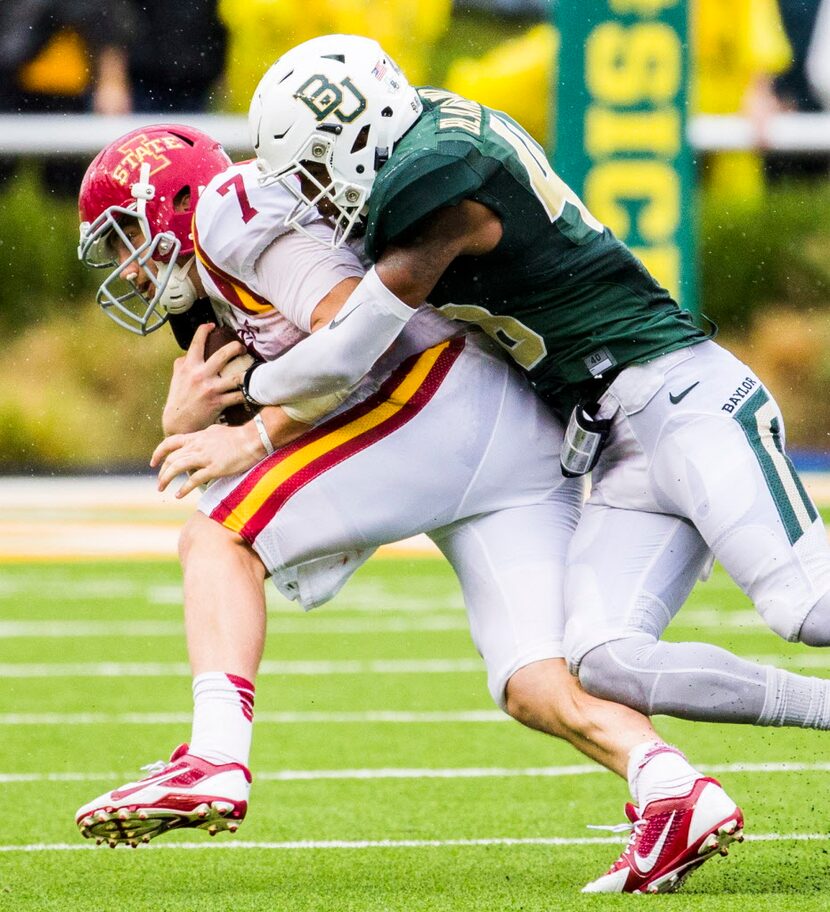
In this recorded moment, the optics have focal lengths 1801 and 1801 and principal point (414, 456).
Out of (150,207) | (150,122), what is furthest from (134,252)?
(150,122)

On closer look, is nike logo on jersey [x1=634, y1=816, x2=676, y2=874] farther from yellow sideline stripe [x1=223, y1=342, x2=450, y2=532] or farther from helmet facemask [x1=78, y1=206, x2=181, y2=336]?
helmet facemask [x1=78, y1=206, x2=181, y2=336]

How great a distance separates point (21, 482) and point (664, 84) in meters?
5.39

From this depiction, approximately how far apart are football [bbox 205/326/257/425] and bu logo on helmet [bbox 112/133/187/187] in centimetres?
33

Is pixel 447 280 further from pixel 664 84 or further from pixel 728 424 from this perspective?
pixel 664 84

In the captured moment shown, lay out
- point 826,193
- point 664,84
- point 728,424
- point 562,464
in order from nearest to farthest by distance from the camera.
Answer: point 728,424, point 562,464, point 664,84, point 826,193

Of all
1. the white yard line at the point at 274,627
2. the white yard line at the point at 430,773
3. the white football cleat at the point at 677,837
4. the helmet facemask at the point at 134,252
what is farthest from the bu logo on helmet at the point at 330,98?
the white yard line at the point at 274,627

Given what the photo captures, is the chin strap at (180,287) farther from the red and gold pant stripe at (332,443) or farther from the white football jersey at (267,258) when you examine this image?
the red and gold pant stripe at (332,443)

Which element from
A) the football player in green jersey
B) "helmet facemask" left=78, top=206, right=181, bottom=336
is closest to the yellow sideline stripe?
the football player in green jersey

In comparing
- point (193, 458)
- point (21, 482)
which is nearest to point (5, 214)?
point (21, 482)

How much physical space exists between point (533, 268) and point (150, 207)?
756mm

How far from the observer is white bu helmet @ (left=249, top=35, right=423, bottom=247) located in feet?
9.96

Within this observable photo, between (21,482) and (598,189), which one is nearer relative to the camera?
(598,189)

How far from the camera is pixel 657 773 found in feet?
9.62

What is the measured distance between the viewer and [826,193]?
13133 millimetres
